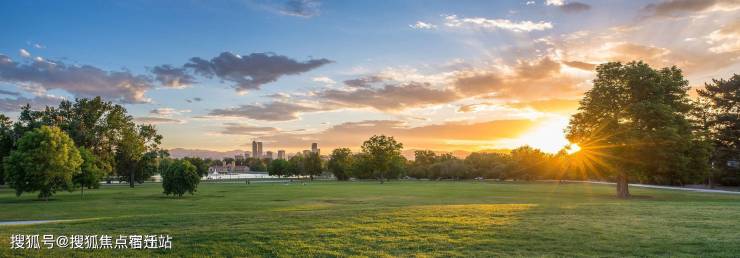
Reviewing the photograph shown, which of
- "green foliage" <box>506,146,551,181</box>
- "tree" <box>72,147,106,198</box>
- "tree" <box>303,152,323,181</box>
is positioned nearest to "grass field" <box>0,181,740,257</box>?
"tree" <box>72,147,106,198</box>

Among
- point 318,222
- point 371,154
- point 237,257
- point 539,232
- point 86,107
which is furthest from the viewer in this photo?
point 371,154

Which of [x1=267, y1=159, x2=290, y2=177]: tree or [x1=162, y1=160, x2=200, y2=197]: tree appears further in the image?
[x1=267, y1=159, x2=290, y2=177]: tree

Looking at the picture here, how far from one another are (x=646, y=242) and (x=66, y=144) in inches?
2024

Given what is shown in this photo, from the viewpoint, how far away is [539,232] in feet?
47.7

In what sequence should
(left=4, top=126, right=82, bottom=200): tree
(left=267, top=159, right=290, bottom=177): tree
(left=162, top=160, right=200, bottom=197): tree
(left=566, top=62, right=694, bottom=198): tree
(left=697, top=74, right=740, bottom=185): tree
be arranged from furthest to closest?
(left=267, top=159, right=290, bottom=177): tree → (left=697, top=74, right=740, bottom=185): tree → (left=162, top=160, right=200, bottom=197): tree → (left=4, top=126, right=82, bottom=200): tree → (left=566, top=62, right=694, bottom=198): tree

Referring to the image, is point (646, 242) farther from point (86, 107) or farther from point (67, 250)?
point (86, 107)

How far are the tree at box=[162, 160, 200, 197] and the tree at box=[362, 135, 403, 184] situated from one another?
76154 mm

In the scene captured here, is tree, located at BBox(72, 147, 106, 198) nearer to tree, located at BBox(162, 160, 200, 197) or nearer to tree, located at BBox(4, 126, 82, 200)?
tree, located at BBox(4, 126, 82, 200)

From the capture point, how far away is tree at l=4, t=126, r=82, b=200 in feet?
140

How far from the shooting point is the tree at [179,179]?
48.3 meters

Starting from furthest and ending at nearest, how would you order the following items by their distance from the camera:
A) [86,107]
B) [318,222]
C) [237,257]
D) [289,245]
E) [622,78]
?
[86,107] < [622,78] < [318,222] < [289,245] < [237,257]

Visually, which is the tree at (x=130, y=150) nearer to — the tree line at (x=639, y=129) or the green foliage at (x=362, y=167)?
the green foliage at (x=362, y=167)

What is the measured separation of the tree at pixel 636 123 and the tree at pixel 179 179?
41670 mm

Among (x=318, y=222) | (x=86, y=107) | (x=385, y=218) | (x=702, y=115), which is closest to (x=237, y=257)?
(x=318, y=222)
